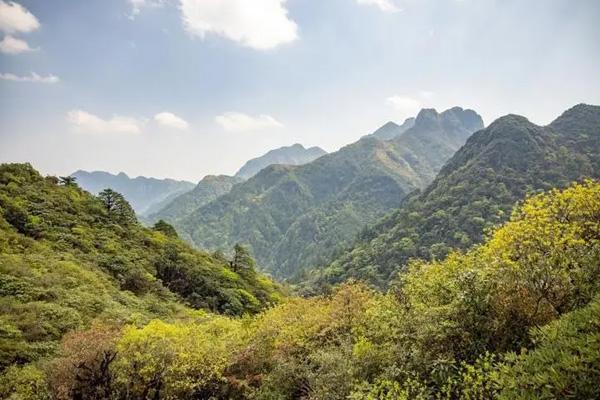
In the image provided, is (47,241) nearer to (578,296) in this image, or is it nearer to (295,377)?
(295,377)

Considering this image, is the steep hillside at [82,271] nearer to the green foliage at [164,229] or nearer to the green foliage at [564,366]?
the green foliage at [164,229]

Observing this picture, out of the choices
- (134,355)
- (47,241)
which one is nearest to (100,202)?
(47,241)

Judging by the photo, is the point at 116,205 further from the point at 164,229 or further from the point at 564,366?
the point at 564,366

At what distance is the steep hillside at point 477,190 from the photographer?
4368 inches

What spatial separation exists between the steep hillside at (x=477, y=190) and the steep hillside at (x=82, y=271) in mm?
61542

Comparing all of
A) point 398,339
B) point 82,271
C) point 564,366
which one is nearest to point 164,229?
point 82,271

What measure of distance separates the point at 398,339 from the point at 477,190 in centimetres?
12096

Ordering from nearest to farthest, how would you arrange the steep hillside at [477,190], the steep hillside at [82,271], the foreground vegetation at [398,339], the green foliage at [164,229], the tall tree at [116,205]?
the foreground vegetation at [398,339] → the steep hillside at [82,271] → the tall tree at [116,205] → the green foliage at [164,229] → the steep hillside at [477,190]

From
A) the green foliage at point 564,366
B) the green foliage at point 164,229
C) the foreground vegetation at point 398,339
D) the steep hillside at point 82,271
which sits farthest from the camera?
the green foliage at point 164,229

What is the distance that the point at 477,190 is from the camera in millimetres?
123562

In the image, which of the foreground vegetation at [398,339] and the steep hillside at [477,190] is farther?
the steep hillside at [477,190]

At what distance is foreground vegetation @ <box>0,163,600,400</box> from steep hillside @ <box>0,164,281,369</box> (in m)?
0.27

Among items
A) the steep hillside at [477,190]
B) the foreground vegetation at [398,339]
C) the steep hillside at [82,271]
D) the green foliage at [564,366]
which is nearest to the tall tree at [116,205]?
the steep hillside at [82,271]

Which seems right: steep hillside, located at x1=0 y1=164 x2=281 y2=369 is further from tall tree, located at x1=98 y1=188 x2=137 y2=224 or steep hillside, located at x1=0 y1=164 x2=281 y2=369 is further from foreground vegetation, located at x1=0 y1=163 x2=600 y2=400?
foreground vegetation, located at x1=0 y1=163 x2=600 y2=400
